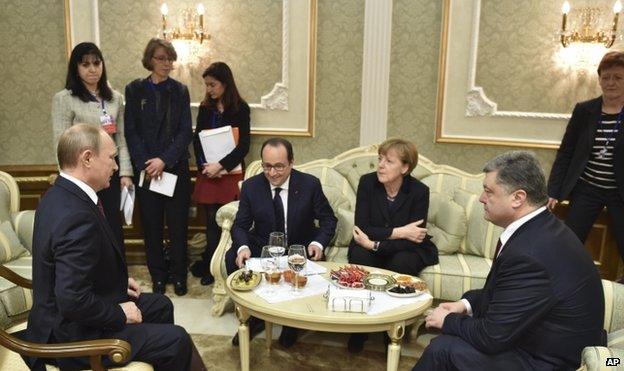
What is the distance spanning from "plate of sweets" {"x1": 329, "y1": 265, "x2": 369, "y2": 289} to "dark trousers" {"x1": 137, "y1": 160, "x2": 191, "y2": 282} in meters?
1.58

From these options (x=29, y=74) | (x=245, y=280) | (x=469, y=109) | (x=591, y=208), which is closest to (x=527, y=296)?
(x=245, y=280)

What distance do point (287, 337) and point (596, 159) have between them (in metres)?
2.26

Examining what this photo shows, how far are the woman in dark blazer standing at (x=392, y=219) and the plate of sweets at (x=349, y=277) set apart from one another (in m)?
0.47

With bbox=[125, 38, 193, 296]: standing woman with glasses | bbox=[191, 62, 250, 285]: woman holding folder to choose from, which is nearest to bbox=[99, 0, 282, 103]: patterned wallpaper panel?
bbox=[191, 62, 250, 285]: woman holding folder

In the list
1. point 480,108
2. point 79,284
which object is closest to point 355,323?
point 79,284

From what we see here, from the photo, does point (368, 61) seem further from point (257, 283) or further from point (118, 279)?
point (118, 279)

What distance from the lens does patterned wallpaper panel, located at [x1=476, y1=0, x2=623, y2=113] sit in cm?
402

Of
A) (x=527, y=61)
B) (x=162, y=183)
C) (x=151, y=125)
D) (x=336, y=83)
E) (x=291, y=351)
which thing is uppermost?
(x=527, y=61)

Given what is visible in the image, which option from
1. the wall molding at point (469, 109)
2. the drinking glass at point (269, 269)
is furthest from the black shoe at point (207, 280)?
the wall molding at point (469, 109)

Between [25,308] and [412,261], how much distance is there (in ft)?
7.14

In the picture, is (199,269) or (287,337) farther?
(199,269)

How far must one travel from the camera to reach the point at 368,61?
4301 millimetres

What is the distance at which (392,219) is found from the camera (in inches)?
130

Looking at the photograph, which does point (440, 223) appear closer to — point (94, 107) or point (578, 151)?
point (578, 151)
